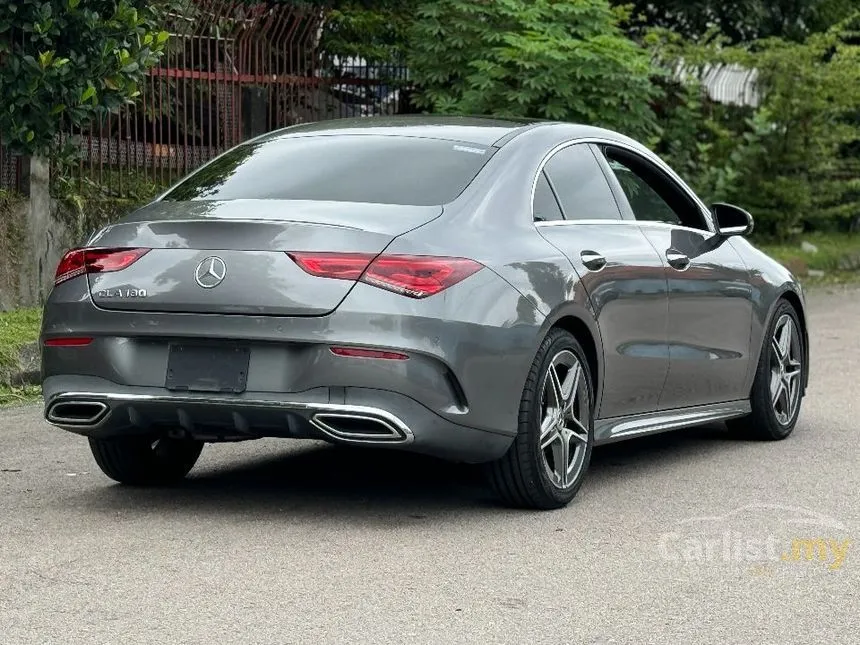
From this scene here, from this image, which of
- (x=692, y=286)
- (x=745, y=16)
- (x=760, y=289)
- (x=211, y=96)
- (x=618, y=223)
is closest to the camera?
(x=618, y=223)

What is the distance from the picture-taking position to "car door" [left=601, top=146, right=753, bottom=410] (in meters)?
7.74

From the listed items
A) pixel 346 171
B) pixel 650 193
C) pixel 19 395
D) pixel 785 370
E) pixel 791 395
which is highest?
pixel 346 171

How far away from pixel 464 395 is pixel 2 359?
16.4 feet

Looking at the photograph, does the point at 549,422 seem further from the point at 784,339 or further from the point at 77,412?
the point at 784,339

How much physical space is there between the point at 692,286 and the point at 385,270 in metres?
2.19

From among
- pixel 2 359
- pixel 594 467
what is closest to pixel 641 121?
pixel 2 359

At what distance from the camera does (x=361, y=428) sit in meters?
6.14

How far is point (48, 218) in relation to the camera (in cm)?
1305

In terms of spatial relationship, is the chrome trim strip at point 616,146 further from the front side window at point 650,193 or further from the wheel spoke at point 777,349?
the wheel spoke at point 777,349

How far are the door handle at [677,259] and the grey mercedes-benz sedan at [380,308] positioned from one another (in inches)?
4.3

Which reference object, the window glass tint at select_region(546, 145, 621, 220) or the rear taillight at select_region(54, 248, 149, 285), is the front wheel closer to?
the window glass tint at select_region(546, 145, 621, 220)

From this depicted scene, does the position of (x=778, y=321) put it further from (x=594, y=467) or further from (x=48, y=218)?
(x=48, y=218)

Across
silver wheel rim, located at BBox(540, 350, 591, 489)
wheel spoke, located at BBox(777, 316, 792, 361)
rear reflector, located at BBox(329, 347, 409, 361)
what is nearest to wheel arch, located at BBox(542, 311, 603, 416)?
silver wheel rim, located at BBox(540, 350, 591, 489)

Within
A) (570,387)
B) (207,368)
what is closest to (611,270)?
(570,387)
